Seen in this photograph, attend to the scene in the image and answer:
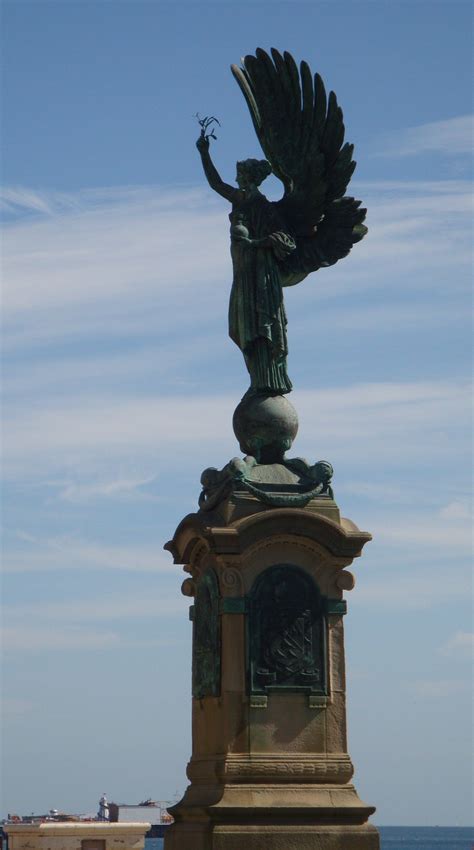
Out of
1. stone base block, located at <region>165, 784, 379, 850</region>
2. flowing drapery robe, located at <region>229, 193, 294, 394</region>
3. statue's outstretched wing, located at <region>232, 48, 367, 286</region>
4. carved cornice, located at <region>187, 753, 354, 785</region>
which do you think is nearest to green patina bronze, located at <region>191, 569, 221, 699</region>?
carved cornice, located at <region>187, 753, 354, 785</region>

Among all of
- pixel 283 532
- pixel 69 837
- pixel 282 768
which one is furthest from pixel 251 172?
pixel 69 837

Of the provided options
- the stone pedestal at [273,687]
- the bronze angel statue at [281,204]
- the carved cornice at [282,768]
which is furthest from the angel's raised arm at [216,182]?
the carved cornice at [282,768]

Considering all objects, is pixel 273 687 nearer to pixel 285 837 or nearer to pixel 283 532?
pixel 285 837

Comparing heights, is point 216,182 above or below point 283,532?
above

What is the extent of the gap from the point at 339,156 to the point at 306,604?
221 inches

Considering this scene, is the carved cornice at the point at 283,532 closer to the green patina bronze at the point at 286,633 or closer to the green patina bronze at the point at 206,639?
the green patina bronze at the point at 286,633

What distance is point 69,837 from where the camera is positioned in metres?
32.8

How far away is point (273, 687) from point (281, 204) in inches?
240

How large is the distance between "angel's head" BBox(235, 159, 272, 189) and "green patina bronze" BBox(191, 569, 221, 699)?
490cm

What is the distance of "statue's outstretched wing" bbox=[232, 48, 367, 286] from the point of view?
Result: 2291 centimetres

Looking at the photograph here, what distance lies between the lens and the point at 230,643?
20906mm

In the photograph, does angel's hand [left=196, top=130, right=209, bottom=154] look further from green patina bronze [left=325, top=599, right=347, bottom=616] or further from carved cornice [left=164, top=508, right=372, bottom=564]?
green patina bronze [left=325, top=599, right=347, bottom=616]

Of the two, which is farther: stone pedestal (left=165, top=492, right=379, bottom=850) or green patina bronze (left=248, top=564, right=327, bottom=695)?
green patina bronze (left=248, top=564, right=327, bottom=695)

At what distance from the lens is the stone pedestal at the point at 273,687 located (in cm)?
2044
